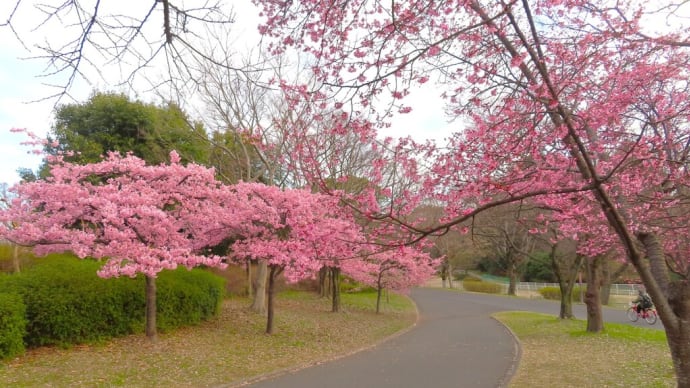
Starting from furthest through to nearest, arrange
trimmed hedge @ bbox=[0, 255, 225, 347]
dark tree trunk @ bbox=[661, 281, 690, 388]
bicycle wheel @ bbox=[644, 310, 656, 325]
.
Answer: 1. bicycle wheel @ bbox=[644, 310, 656, 325]
2. trimmed hedge @ bbox=[0, 255, 225, 347]
3. dark tree trunk @ bbox=[661, 281, 690, 388]

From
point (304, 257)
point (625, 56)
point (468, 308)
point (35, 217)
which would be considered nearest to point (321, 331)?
point (304, 257)

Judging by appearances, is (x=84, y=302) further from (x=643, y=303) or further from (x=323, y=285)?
(x=323, y=285)

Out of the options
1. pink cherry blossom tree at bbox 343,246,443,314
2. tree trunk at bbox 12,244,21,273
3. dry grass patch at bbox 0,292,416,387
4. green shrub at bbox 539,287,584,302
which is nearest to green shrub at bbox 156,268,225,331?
dry grass patch at bbox 0,292,416,387

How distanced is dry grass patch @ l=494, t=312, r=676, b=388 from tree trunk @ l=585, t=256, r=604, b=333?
0.89 feet

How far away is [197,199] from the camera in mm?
11086

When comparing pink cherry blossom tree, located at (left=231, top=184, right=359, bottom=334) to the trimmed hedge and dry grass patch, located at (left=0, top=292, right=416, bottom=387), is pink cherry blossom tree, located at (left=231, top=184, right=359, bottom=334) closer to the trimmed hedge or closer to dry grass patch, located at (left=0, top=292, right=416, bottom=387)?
dry grass patch, located at (left=0, top=292, right=416, bottom=387)

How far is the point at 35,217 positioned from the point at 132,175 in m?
2.01

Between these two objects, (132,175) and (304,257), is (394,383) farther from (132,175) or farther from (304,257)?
(132,175)

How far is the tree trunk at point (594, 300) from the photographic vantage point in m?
13.5

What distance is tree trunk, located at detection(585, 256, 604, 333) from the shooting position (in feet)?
44.2

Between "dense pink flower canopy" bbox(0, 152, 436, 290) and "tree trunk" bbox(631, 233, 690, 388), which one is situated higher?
"dense pink flower canopy" bbox(0, 152, 436, 290)

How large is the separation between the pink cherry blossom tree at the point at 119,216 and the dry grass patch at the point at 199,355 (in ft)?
3.88

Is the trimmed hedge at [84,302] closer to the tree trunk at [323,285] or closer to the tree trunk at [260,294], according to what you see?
the tree trunk at [260,294]

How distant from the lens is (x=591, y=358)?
987cm
